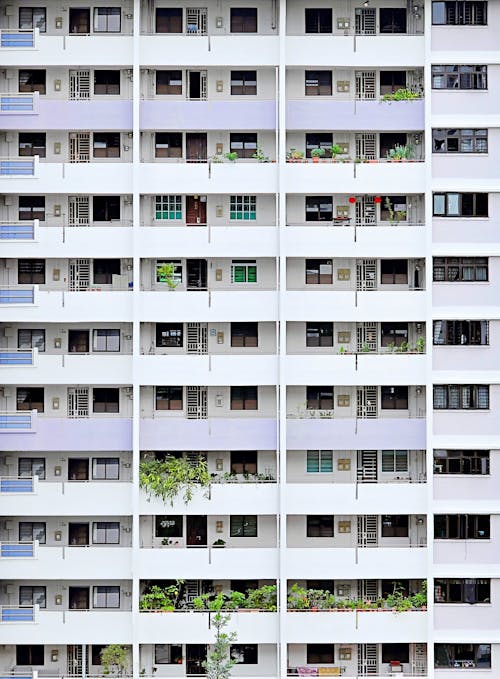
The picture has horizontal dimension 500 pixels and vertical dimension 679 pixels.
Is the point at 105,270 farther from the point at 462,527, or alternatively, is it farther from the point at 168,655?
the point at 462,527

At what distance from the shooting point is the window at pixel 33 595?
14.2 meters

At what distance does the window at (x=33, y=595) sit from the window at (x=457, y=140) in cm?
794

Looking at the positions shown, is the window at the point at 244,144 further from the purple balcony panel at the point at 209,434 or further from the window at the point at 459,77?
the purple balcony panel at the point at 209,434

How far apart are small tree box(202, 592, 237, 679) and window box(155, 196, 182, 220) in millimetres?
5143

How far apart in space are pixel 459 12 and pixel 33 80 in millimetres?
5864

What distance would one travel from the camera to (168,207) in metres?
14.4

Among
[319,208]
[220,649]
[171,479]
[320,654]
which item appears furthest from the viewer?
[319,208]

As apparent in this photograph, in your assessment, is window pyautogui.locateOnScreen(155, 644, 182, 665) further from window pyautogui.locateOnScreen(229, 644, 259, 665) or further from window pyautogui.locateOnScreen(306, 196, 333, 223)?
window pyautogui.locateOnScreen(306, 196, 333, 223)

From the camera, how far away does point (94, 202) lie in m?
14.4

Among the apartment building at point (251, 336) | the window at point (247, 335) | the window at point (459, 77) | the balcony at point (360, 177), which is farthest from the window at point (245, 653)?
the window at point (459, 77)

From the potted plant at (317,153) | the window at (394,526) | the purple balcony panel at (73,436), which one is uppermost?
the potted plant at (317,153)

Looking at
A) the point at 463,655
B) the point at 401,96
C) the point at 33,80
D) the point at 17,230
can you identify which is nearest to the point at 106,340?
the point at 17,230

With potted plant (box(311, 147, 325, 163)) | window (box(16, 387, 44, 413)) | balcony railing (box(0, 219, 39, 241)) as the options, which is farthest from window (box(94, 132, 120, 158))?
window (box(16, 387, 44, 413))

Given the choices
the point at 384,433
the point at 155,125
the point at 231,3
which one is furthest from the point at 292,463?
the point at 231,3
